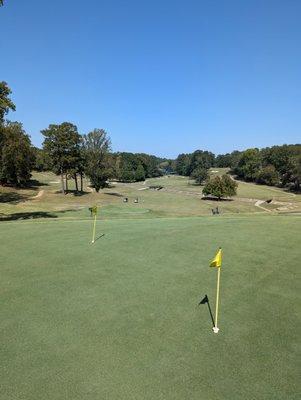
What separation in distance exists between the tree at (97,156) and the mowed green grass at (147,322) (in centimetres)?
5273

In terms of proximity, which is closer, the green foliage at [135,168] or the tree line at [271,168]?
the tree line at [271,168]

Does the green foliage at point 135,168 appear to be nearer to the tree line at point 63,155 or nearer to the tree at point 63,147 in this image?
the tree line at point 63,155

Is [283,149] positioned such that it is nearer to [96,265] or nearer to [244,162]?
[244,162]

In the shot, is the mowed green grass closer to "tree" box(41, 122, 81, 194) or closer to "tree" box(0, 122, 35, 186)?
"tree" box(41, 122, 81, 194)

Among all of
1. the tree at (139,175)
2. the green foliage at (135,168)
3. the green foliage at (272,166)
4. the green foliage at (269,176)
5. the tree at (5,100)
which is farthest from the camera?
the tree at (139,175)

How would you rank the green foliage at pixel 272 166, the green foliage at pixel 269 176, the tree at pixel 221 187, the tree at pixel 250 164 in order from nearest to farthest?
the tree at pixel 221 187
the green foliage at pixel 272 166
the green foliage at pixel 269 176
the tree at pixel 250 164

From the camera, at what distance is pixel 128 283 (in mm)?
12820

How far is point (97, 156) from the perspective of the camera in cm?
6981

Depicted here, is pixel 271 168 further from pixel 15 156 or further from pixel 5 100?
pixel 5 100

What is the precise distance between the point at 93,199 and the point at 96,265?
4923cm

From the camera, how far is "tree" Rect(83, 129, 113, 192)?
228 feet

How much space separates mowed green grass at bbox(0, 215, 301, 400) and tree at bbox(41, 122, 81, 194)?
4936 centimetres

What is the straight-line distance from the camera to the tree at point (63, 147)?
2559 inches

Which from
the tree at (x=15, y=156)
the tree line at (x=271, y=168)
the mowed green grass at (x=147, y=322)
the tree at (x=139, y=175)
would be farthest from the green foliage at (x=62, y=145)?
the tree at (x=139, y=175)
